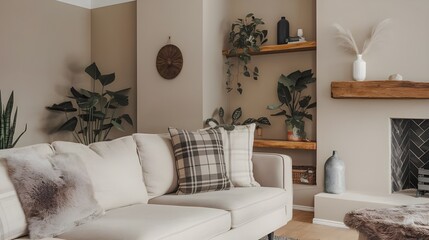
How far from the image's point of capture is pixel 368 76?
3932 mm

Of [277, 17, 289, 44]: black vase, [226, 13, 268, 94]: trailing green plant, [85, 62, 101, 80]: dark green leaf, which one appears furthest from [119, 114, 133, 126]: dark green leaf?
[277, 17, 289, 44]: black vase

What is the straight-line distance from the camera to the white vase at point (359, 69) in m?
3.85

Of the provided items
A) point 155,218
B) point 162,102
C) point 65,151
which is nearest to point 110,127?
point 162,102

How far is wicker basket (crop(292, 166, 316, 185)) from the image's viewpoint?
→ 4338 mm

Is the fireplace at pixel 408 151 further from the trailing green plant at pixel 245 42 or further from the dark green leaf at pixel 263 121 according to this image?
the trailing green plant at pixel 245 42

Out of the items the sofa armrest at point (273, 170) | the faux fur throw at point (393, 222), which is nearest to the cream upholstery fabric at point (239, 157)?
the sofa armrest at point (273, 170)

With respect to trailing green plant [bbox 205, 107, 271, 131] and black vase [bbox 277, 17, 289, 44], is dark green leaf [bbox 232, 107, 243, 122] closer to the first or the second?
trailing green plant [bbox 205, 107, 271, 131]

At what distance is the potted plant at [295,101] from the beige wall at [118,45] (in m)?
1.90

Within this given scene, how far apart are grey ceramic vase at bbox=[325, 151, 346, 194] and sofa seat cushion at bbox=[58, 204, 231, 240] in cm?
171

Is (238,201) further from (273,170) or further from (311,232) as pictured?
(311,232)

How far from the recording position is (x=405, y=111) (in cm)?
376

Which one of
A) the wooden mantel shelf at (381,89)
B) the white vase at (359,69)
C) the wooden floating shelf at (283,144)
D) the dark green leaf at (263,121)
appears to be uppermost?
the white vase at (359,69)

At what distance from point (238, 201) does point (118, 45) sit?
3.49 m

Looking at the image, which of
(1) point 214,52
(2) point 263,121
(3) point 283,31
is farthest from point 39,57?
(3) point 283,31
